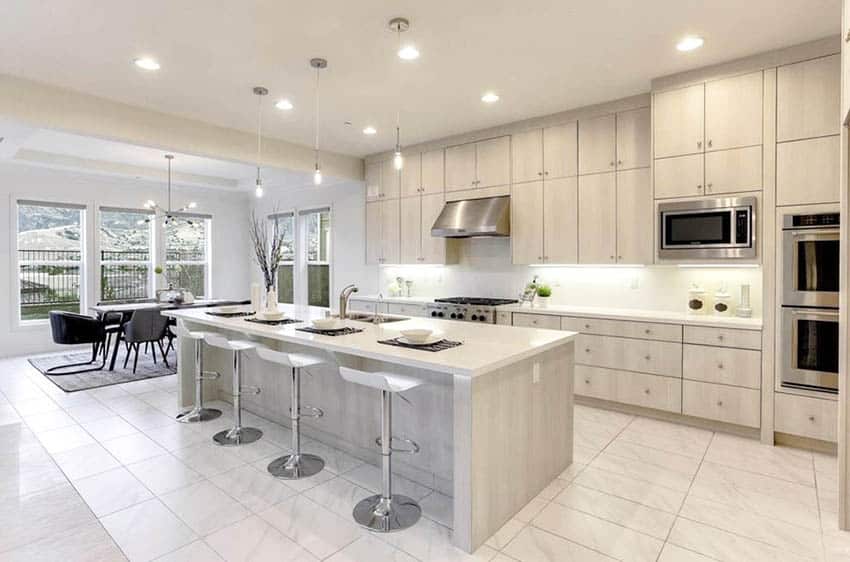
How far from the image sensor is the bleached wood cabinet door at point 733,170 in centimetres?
349

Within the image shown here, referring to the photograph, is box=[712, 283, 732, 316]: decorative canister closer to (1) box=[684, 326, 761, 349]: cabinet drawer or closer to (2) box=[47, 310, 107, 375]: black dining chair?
(1) box=[684, 326, 761, 349]: cabinet drawer

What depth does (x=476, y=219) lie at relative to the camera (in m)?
5.12

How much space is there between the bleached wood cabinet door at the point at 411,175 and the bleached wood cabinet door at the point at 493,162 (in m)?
0.87

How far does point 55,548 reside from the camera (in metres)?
2.23

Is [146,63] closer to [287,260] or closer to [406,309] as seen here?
[406,309]

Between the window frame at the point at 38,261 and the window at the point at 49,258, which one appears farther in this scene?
the window at the point at 49,258

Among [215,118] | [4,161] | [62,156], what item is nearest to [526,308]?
[215,118]

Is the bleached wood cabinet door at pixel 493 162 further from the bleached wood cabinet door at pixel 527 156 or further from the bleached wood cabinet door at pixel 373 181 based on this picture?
the bleached wood cabinet door at pixel 373 181

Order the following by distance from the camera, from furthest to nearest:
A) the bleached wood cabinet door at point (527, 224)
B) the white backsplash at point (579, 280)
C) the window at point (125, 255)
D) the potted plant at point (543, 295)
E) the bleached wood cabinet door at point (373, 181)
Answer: the window at point (125, 255), the bleached wood cabinet door at point (373, 181), the bleached wood cabinet door at point (527, 224), the potted plant at point (543, 295), the white backsplash at point (579, 280)

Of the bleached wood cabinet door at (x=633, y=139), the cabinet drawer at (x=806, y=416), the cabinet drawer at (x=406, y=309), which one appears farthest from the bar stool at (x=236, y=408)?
the cabinet drawer at (x=806, y=416)

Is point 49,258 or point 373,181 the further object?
point 49,258

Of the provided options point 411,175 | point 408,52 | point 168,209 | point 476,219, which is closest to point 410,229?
point 411,175

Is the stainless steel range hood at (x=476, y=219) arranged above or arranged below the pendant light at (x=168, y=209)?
below

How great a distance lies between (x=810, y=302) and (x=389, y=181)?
4.60 meters
